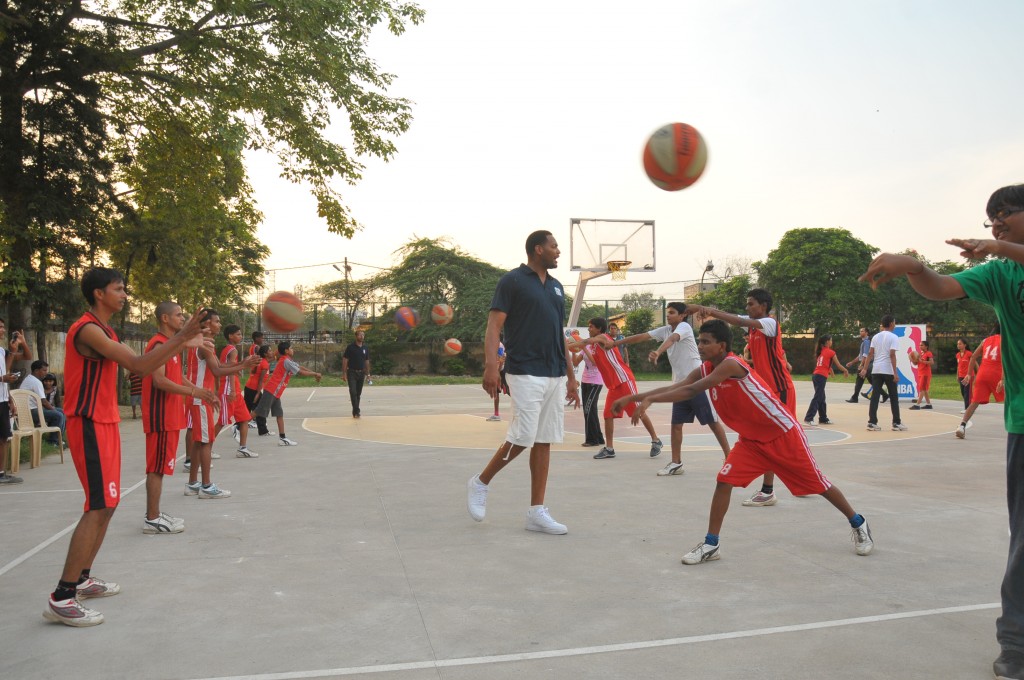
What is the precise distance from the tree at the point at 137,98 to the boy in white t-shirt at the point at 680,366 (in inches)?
345

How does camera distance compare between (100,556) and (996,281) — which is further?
(100,556)

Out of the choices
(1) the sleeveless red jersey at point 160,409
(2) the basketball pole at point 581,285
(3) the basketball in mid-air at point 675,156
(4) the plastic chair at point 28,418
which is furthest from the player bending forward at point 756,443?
(2) the basketball pole at point 581,285

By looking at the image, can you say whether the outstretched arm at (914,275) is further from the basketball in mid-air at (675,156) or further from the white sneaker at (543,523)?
the basketball in mid-air at (675,156)

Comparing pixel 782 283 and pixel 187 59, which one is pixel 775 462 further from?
pixel 782 283

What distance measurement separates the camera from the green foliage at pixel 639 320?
40750 millimetres

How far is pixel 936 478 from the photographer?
831 cm

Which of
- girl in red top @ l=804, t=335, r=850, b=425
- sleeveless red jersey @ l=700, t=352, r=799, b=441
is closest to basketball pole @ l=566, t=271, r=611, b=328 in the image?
girl in red top @ l=804, t=335, r=850, b=425

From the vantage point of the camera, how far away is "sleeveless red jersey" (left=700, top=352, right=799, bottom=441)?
521 centimetres

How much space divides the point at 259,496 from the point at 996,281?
6.58 meters

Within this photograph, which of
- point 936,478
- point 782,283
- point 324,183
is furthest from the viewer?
point 782,283

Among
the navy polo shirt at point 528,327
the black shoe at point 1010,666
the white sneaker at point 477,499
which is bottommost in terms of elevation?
the black shoe at point 1010,666

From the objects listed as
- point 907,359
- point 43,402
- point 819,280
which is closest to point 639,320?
point 819,280

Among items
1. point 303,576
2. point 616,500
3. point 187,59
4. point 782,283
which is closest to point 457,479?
point 616,500

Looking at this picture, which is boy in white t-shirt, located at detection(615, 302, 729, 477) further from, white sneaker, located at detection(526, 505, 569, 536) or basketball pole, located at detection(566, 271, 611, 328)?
basketball pole, located at detection(566, 271, 611, 328)
